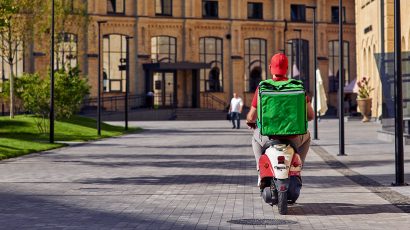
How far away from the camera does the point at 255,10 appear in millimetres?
78188

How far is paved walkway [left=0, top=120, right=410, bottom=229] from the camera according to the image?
1072 cm

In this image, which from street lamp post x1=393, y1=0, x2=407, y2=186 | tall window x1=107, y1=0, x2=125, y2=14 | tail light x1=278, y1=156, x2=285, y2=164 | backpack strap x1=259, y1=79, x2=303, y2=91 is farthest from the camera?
tall window x1=107, y1=0, x2=125, y2=14

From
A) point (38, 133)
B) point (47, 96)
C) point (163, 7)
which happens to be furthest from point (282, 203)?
point (163, 7)

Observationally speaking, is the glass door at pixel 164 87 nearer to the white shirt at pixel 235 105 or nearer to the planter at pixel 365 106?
the planter at pixel 365 106

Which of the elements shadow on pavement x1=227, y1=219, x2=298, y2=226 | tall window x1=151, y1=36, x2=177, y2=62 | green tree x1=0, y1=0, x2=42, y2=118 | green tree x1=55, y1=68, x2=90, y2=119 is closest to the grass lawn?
green tree x1=55, y1=68, x2=90, y2=119

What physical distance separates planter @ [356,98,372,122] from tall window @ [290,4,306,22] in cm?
2468

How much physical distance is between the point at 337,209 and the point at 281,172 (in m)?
1.27

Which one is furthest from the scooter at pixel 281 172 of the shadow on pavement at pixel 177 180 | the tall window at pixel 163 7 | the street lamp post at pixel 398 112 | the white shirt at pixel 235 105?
the tall window at pixel 163 7

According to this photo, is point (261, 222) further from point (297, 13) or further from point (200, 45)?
point (297, 13)

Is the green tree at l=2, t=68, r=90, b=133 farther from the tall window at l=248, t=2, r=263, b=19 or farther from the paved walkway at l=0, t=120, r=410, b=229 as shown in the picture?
the tall window at l=248, t=2, r=263, b=19

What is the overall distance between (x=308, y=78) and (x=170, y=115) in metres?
16.1

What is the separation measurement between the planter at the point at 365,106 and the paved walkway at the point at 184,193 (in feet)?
97.3

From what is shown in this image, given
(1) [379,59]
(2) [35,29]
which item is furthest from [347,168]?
(2) [35,29]

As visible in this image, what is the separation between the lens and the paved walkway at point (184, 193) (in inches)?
422
